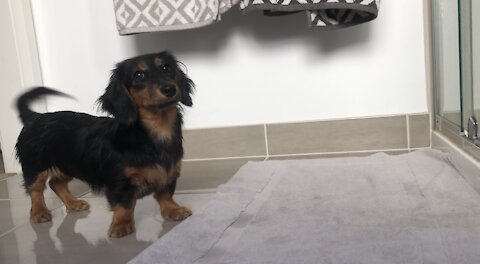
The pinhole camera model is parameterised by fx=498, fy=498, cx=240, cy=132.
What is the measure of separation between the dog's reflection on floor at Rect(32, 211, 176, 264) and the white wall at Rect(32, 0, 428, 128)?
0.73 meters

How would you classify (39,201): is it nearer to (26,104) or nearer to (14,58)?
(26,104)

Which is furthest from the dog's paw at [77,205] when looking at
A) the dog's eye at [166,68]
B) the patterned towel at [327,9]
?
the patterned towel at [327,9]

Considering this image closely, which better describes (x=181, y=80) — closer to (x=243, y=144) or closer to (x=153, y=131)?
(x=153, y=131)

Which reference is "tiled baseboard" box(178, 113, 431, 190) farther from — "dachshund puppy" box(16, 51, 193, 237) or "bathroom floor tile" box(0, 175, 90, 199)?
"dachshund puppy" box(16, 51, 193, 237)

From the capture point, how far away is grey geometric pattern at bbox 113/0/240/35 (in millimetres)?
1461

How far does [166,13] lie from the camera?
1484 mm

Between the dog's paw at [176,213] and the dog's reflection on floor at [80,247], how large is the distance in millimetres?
15

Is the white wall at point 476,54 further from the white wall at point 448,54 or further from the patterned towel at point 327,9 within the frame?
the patterned towel at point 327,9

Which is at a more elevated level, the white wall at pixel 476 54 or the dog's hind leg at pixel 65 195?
the white wall at pixel 476 54

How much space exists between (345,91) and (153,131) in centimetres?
80

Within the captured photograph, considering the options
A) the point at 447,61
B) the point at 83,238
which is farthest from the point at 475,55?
the point at 83,238

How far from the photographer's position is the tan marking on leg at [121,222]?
1.03 m

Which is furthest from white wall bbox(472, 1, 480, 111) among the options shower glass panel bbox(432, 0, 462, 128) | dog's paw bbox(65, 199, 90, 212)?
dog's paw bbox(65, 199, 90, 212)

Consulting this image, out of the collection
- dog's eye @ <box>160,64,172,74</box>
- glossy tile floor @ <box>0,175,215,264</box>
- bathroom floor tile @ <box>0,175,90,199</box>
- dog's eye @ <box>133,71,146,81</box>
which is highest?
dog's eye @ <box>160,64,172,74</box>
